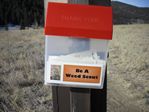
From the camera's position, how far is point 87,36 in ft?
2.34

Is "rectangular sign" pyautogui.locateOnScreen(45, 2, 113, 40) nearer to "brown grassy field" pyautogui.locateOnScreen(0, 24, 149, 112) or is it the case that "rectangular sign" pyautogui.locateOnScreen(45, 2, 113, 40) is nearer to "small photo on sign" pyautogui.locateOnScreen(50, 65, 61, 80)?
"small photo on sign" pyautogui.locateOnScreen(50, 65, 61, 80)

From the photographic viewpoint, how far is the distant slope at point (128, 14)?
1400 millimetres

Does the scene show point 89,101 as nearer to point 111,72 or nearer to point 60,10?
point 60,10

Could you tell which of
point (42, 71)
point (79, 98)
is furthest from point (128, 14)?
point (79, 98)

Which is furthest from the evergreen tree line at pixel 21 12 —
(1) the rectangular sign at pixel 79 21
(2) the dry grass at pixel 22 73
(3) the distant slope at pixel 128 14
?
(1) the rectangular sign at pixel 79 21

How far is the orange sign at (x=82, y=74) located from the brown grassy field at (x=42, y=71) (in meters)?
0.65

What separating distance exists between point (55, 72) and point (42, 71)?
65 cm

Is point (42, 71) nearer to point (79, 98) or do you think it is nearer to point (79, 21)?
point (79, 98)

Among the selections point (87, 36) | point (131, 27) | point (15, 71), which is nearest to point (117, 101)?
point (131, 27)

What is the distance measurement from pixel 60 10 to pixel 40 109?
823 millimetres

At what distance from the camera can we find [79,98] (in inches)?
32.3

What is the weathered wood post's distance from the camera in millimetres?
807

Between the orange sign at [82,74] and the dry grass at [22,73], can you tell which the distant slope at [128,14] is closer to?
the dry grass at [22,73]

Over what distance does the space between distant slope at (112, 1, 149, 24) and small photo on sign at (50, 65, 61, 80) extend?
2.51 feet
